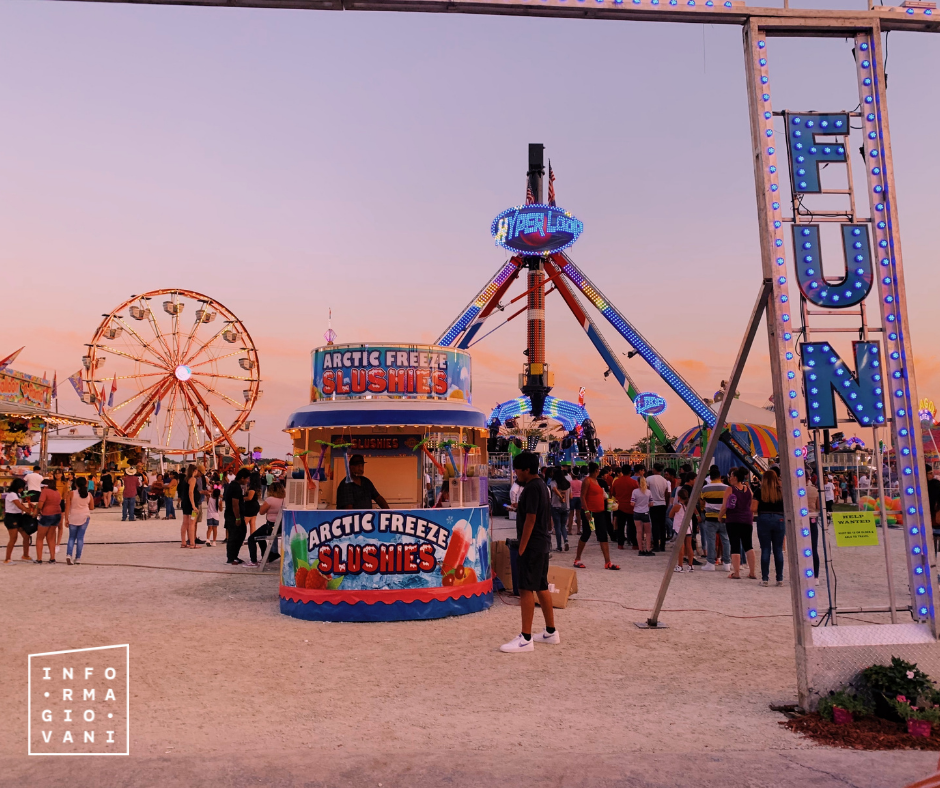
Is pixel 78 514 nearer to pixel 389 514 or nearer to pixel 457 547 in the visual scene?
pixel 389 514

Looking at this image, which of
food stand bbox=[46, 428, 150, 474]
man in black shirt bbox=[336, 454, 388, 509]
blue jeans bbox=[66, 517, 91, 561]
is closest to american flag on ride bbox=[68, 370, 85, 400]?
food stand bbox=[46, 428, 150, 474]

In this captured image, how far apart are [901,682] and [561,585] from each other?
16.5 ft

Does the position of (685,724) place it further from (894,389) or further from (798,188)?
(798,188)

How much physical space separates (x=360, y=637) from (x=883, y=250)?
614cm

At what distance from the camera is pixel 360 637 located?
7984 mm

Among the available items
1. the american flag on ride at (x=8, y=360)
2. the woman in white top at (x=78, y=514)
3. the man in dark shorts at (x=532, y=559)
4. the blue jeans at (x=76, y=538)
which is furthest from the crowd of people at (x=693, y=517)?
A: the american flag on ride at (x=8, y=360)

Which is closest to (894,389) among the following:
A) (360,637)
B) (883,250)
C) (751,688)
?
(883,250)

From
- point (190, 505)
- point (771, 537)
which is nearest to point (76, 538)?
point (190, 505)

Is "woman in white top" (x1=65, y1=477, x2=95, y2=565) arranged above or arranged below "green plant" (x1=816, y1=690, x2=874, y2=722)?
above

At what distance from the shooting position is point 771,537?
431 inches

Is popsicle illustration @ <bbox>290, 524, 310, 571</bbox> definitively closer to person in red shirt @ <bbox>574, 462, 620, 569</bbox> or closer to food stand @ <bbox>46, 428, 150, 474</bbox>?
person in red shirt @ <bbox>574, 462, 620, 569</bbox>

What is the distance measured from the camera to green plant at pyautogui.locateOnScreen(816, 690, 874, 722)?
4926mm

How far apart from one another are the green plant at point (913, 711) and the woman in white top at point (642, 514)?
906 cm

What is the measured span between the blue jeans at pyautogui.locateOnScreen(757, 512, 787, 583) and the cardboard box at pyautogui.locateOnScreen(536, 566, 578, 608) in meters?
3.00
